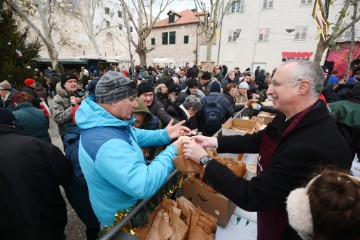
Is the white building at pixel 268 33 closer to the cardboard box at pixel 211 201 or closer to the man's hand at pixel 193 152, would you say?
the cardboard box at pixel 211 201

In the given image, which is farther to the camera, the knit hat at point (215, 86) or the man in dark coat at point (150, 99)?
the knit hat at point (215, 86)

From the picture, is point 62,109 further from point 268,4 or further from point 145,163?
point 268,4

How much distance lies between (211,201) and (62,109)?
12.1 feet

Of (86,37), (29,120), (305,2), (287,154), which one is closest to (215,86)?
(287,154)

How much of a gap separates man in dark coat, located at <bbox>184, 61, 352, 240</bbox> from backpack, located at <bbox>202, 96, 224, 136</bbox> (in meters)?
2.27

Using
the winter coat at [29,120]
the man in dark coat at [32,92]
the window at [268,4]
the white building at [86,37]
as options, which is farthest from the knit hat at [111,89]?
the window at [268,4]

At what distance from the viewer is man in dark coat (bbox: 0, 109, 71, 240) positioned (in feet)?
6.08

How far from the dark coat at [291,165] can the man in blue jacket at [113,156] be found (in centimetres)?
46

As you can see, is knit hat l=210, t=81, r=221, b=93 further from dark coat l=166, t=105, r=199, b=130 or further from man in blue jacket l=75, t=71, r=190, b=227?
man in blue jacket l=75, t=71, r=190, b=227

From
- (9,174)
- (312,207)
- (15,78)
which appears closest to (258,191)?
(312,207)

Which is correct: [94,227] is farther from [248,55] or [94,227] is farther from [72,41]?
[72,41]

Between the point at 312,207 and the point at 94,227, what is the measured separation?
8.54 feet

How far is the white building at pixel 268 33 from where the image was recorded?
21.7 metres

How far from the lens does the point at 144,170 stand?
56.1 inches
